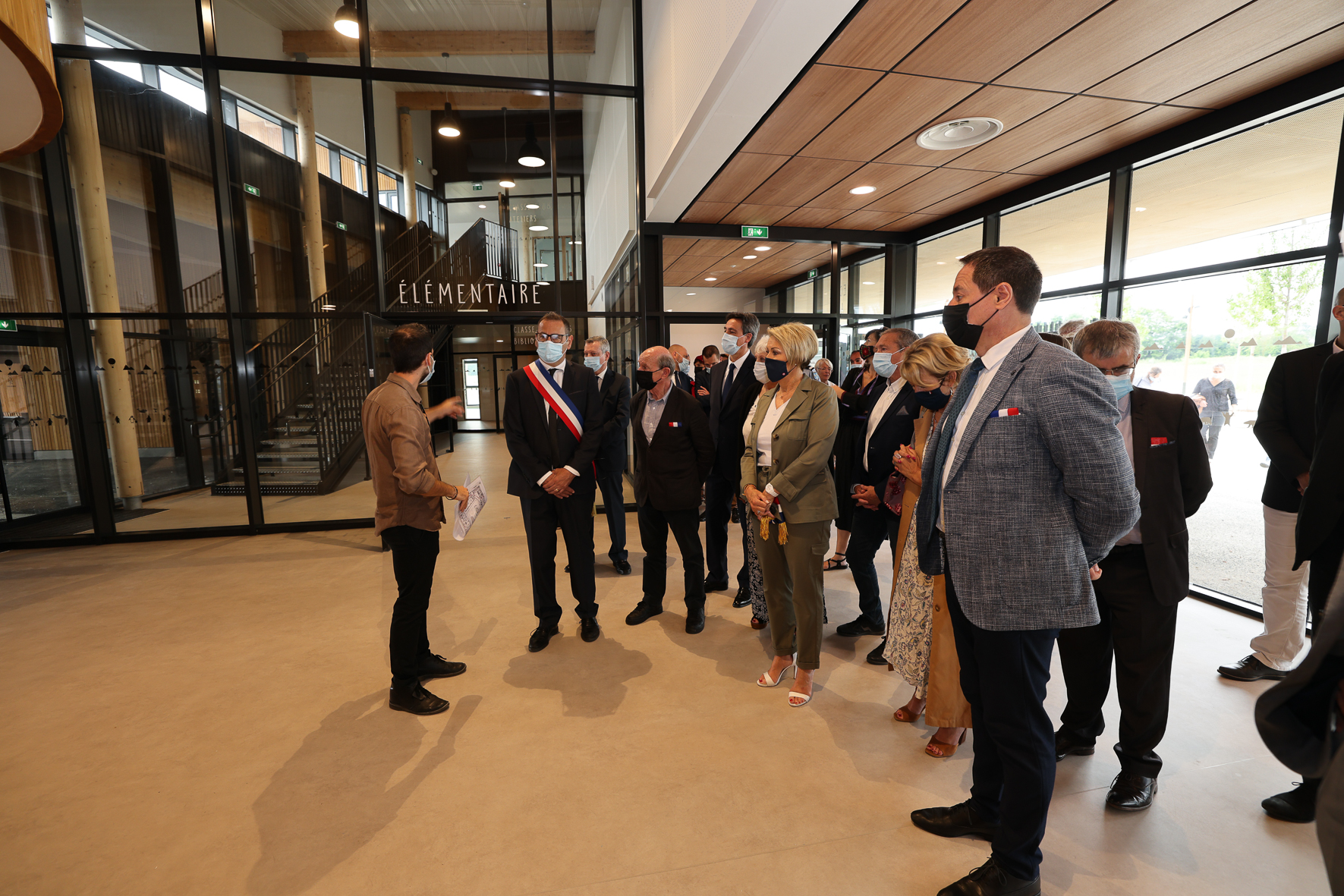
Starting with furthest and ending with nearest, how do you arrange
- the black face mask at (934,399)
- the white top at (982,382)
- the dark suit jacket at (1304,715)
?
the black face mask at (934,399) → the white top at (982,382) → the dark suit jacket at (1304,715)

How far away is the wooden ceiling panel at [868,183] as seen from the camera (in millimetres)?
4840

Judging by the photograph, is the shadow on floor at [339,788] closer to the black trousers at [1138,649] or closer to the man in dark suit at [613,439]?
the man in dark suit at [613,439]

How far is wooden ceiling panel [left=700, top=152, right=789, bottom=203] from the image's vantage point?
4590mm

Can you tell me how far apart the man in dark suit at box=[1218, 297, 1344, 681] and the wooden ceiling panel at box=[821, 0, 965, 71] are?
7.41 feet

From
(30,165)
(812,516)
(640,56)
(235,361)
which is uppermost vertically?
(640,56)

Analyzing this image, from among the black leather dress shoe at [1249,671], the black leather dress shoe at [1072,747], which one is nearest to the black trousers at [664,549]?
the black leather dress shoe at [1072,747]

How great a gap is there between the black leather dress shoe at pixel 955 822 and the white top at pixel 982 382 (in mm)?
1023

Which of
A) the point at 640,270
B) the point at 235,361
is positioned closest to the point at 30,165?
the point at 235,361

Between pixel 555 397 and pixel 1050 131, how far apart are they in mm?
3882

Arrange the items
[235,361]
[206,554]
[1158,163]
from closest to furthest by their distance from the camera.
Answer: [1158,163], [206,554], [235,361]

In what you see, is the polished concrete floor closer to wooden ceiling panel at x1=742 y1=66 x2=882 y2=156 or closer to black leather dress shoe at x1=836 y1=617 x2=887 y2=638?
black leather dress shoe at x1=836 y1=617 x2=887 y2=638

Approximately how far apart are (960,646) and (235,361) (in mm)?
6794

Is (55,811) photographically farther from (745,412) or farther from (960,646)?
(745,412)

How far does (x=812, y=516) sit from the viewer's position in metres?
2.62
